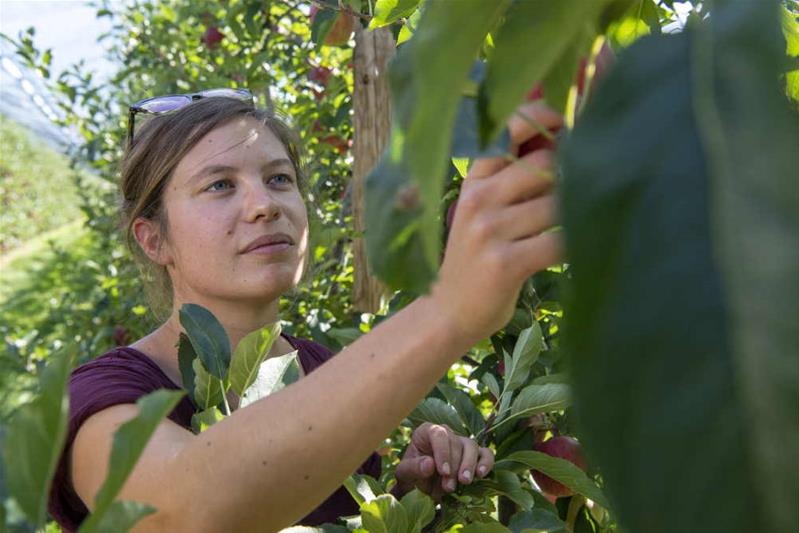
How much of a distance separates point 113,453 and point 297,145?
4.83ft

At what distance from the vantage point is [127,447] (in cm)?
44

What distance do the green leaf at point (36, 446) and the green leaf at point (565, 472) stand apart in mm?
701

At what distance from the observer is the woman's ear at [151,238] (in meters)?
1.66

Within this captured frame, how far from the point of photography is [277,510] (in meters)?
0.80

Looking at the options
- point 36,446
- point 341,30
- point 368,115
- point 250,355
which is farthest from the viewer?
point 368,115

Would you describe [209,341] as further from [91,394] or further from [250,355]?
[91,394]

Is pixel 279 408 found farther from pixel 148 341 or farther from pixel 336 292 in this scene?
pixel 336 292

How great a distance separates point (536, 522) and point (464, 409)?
0.21 meters

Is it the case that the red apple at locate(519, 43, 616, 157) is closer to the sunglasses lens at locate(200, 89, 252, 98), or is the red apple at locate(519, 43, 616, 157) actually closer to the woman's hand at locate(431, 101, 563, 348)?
the woman's hand at locate(431, 101, 563, 348)

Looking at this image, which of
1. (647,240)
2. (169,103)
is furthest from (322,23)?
(647,240)

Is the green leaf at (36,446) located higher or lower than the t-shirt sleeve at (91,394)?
higher

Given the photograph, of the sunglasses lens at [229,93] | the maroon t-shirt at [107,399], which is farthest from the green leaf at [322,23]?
the maroon t-shirt at [107,399]

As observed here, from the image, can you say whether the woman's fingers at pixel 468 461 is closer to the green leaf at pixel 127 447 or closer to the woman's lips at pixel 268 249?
the woman's lips at pixel 268 249

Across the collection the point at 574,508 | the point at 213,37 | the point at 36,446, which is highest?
the point at 213,37
